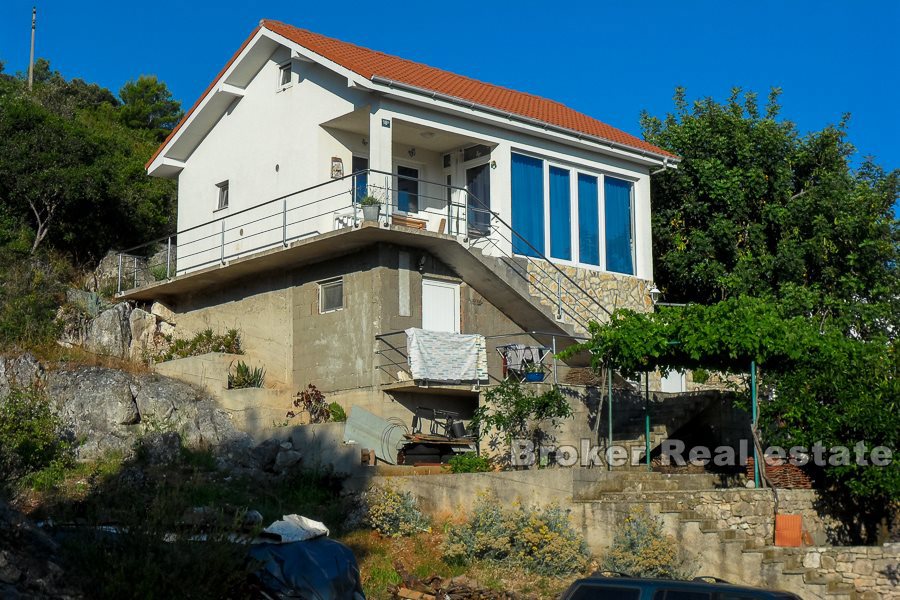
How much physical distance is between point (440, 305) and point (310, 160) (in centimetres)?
419

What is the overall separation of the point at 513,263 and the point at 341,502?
22.9ft

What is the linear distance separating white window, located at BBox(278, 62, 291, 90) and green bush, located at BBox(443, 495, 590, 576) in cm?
1247

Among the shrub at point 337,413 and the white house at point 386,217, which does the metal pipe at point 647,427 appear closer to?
the white house at point 386,217

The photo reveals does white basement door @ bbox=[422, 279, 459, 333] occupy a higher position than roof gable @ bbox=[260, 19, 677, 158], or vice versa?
roof gable @ bbox=[260, 19, 677, 158]

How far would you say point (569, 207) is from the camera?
82.7 feet

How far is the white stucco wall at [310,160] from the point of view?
23.2 metres

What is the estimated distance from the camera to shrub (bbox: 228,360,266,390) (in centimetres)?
2341

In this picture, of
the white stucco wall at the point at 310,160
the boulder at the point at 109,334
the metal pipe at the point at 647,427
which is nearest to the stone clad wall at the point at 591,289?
the white stucco wall at the point at 310,160

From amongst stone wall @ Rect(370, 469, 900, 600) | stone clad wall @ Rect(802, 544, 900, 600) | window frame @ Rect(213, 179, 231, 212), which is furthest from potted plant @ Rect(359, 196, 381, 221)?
stone clad wall @ Rect(802, 544, 900, 600)

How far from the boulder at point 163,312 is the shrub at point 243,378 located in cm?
414

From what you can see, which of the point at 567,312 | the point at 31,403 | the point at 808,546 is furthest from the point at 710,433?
the point at 31,403

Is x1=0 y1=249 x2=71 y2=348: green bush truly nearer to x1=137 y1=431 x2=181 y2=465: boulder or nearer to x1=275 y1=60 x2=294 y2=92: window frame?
x1=137 y1=431 x2=181 y2=465: boulder

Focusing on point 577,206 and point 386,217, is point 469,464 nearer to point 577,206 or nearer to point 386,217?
point 386,217

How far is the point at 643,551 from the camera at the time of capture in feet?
52.7
